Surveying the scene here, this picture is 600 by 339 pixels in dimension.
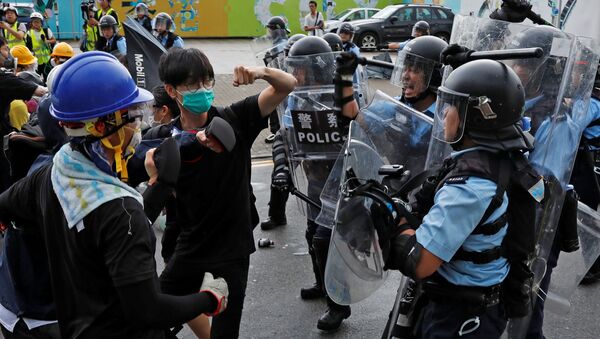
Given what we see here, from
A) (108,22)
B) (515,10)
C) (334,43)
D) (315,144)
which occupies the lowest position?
(108,22)

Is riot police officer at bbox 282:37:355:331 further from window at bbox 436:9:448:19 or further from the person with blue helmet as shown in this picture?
window at bbox 436:9:448:19

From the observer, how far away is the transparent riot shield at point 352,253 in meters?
2.49

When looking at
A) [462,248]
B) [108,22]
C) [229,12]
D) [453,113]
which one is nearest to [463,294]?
[462,248]

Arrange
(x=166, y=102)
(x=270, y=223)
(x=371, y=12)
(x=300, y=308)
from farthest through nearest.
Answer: (x=371, y=12), (x=270, y=223), (x=300, y=308), (x=166, y=102)

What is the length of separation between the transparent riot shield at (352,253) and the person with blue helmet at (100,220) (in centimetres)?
59

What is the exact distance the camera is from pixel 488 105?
7.65 ft

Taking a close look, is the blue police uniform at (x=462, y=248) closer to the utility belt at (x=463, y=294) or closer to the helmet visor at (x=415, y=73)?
the utility belt at (x=463, y=294)

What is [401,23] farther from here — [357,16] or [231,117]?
[231,117]

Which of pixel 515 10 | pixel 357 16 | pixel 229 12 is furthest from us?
pixel 229 12

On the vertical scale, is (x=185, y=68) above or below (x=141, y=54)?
above

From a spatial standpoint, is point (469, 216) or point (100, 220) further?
point (469, 216)

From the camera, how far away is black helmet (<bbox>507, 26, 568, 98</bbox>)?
9.26 ft

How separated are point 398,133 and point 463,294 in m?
0.94

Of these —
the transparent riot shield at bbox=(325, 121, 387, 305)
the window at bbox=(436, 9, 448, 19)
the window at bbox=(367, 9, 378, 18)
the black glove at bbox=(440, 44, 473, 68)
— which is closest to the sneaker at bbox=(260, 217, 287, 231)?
the transparent riot shield at bbox=(325, 121, 387, 305)
